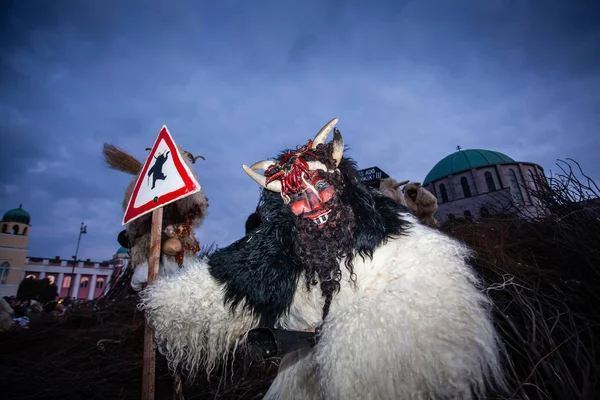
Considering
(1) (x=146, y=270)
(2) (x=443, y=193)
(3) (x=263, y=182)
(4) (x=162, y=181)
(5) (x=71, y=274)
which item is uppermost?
(2) (x=443, y=193)

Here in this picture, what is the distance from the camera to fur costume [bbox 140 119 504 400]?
1.27 metres

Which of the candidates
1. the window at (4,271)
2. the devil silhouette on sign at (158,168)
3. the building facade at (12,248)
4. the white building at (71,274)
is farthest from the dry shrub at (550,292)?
the window at (4,271)

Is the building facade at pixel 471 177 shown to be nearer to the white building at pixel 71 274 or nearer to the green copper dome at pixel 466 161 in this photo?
the green copper dome at pixel 466 161

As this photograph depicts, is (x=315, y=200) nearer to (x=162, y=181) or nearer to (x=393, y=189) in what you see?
(x=162, y=181)

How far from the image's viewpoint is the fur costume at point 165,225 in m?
3.51

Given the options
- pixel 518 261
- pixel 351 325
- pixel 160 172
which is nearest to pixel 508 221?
pixel 518 261

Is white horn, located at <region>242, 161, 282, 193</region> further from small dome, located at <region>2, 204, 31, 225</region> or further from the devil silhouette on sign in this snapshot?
small dome, located at <region>2, 204, 31, 225</region>

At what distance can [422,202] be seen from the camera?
5121 millimetres

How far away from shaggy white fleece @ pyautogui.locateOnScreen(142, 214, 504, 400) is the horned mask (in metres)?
0.51

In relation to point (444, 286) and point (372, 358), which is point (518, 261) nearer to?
point (444, 286)

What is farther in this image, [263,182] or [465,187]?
[465,187]

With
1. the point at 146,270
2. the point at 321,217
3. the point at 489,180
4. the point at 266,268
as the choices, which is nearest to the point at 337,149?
the point at 321,217

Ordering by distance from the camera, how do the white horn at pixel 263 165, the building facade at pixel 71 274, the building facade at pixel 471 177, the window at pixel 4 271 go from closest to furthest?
1. the white horn at pixel 263 165
2. the building facade at pixel 471 177
3. the window at pixel 4 271
4. the building facade at pixel 71 274

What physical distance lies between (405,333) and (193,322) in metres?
1.55
